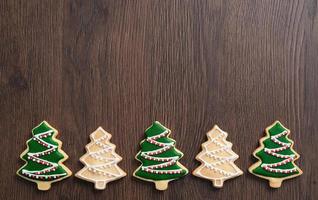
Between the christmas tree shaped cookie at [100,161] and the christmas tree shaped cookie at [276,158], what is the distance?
358mm

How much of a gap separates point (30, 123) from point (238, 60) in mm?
580

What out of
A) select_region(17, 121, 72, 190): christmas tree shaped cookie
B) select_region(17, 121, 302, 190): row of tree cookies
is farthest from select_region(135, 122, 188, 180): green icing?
select_region(17, 121, 72, 190): christmas tree shaped cookie

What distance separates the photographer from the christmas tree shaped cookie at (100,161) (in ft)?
3.02

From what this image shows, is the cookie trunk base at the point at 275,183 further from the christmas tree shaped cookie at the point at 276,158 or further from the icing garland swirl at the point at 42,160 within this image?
the icing garland swirl at the point at 42,160

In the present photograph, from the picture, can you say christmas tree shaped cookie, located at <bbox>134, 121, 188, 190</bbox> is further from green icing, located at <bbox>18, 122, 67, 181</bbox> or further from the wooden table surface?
green icing, located at <bbox>18, 122, 67, 181</bbox>

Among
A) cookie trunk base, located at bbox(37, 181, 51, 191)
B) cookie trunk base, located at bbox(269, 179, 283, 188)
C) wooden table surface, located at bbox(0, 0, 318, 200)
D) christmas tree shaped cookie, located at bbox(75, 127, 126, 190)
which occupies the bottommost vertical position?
cookie trunk base, located at bbox(37, 181, 51, 191)

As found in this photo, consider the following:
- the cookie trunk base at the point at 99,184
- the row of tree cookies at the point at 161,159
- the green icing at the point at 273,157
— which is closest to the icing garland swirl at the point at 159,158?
the row of tree cookies at the point at 161,159

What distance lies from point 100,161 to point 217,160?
0.30m

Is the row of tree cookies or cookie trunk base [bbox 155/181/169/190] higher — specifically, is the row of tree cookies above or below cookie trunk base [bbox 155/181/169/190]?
above

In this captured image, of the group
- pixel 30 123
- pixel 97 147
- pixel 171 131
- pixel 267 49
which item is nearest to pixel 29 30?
pixel 30 123

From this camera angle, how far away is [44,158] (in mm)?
929

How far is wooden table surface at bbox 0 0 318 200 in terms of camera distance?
939mm

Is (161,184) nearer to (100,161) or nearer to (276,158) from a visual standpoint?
(100,161)

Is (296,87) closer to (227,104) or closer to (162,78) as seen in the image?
(227,104)
